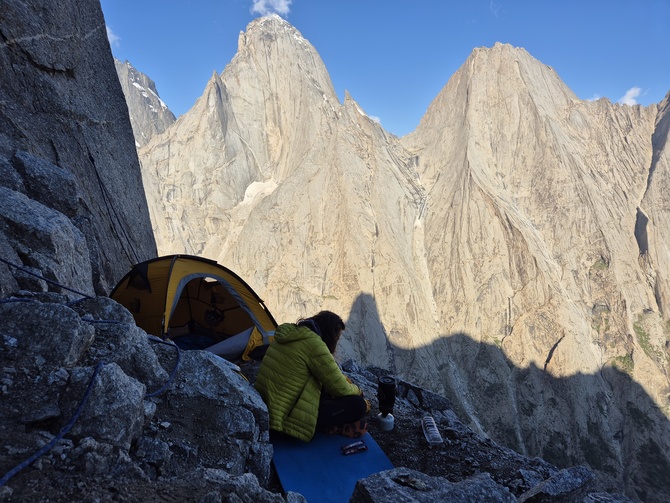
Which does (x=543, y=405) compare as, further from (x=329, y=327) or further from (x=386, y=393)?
(x=329, y=327)

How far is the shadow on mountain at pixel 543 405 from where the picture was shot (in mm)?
37250

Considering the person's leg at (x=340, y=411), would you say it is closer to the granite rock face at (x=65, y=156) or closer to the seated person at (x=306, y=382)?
the seated person at (x=306, y=382)

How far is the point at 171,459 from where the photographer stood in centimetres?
378

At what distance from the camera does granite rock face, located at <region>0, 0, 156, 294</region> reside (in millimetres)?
5902

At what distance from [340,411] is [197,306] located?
231 inches

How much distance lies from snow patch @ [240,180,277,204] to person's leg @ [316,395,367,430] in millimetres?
55987

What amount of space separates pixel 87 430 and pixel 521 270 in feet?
162

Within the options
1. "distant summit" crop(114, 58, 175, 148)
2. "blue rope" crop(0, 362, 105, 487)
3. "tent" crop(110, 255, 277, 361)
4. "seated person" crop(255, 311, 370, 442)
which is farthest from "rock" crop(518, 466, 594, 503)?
"distant summit" crop(114, 58, 175, 148)

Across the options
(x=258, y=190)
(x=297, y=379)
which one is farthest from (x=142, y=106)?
(x=297, y=379)

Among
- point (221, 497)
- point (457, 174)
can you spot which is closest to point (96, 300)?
point (221, 497)

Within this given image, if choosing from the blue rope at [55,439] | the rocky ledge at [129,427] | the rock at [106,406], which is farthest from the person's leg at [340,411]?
the blue rope at [55,439]

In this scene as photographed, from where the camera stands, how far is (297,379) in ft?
16.8

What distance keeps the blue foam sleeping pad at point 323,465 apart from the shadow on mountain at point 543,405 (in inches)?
1344

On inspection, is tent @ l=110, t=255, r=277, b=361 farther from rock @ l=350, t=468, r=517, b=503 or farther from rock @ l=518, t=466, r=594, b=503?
rock @ l=518, t=466, r=594, b=503
